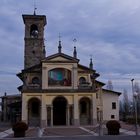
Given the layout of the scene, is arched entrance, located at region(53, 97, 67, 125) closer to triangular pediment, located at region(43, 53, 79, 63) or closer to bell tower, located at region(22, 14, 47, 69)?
triangular pediment, located at region(43, 53, 79, 63)

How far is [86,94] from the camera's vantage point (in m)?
58.4

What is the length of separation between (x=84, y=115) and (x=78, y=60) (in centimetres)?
961

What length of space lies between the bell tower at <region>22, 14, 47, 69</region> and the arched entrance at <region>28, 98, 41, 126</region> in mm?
11930

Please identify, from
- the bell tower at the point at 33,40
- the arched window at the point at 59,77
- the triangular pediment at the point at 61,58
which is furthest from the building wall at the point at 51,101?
the bell tower at the point at 33,40

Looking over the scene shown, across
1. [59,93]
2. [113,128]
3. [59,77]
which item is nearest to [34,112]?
[59,93]

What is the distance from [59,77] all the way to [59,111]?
625 centimetres

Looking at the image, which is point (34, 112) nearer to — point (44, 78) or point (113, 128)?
point (44, 78)

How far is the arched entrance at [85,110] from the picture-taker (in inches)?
2345

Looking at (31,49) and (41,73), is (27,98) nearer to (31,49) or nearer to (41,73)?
(41,73)

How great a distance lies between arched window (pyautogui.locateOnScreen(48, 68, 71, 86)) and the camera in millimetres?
59094

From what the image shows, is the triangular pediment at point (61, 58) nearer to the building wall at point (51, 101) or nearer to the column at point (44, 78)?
the column at point (44, 78)

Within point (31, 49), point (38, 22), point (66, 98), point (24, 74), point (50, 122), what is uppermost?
point (38, 22)

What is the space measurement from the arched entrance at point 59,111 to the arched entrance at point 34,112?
9.73ft

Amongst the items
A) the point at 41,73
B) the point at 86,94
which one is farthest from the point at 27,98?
the point at 86,94
